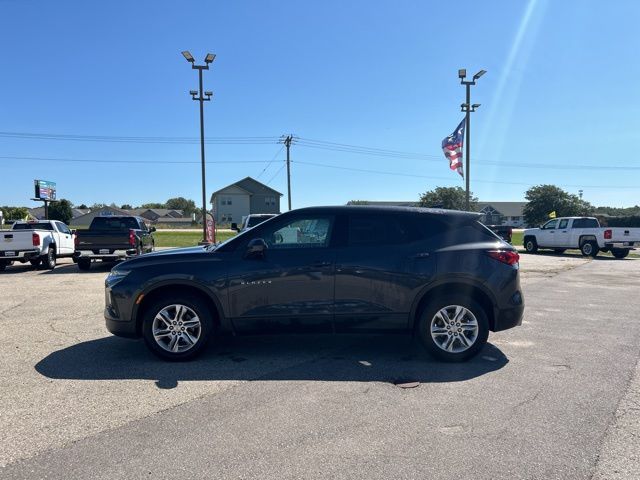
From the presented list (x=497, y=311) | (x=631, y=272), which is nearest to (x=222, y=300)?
(x=497, y=311)

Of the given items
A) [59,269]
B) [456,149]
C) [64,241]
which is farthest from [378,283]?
[456,149]

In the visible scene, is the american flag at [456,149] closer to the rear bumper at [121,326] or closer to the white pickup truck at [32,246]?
the white pickup truck at [32,246]

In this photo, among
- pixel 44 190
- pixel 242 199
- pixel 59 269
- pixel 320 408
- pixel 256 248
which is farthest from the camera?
pixel 242 199

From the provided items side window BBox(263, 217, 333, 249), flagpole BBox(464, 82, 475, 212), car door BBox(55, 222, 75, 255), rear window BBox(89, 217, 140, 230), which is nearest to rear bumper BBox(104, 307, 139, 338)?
side window BBox(263, 217, 333, 249)

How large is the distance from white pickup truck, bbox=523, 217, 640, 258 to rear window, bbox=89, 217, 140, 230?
2060 centimetres

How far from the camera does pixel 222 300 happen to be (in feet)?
16.8

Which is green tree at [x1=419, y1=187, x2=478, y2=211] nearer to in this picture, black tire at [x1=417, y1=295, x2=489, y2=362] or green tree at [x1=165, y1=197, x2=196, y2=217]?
black tire at [x1=417, y1=295, x2=489, y2=362]

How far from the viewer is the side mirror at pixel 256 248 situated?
5.05 m

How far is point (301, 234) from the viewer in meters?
5.29

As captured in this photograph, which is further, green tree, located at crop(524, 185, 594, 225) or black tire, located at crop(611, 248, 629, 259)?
green tree, located at crop(524, 185, 594, 225)

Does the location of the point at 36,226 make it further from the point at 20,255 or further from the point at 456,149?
the point at 456,149

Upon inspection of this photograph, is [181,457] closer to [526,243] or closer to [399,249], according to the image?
[399,249]

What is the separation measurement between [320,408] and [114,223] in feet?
47.5

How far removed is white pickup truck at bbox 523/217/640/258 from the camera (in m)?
20.9
